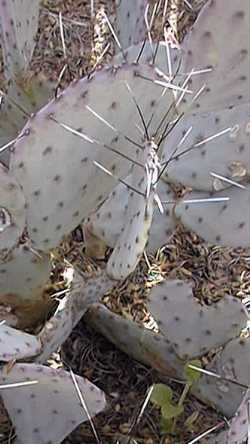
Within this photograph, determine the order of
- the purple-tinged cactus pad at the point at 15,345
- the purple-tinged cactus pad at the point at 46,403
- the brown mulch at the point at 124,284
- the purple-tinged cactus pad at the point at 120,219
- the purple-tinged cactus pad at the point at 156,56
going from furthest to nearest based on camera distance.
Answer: the brown mulch at the point at 124,284 → the purple-tinged cactus pad at the point at 120,219 → the purple-tinged cactus pad at the point at 156,56 → the purple-tinged cactus pad at the point at 46,403 → the purple-tinged cactus pad at the point at 15,345

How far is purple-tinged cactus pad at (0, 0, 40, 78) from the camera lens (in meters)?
1.96

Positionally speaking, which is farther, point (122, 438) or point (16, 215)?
point (122, 438)

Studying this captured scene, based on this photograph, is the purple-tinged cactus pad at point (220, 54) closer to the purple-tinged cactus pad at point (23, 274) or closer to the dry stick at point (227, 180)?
the dry stick at point (227, 180)

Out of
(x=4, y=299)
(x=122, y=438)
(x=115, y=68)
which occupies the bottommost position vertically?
(x=122, y=438)

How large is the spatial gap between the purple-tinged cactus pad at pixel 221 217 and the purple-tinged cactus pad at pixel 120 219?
6 centimetres

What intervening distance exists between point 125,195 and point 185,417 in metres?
0.45

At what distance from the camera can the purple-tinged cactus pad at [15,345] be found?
1484mm

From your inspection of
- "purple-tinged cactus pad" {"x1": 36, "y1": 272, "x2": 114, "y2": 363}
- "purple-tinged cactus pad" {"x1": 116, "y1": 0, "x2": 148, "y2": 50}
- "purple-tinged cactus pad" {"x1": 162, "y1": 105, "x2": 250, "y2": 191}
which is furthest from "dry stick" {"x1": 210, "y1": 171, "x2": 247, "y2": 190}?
"purple-tinged cactus pad" {"x1": 116, "y1": 0, "x2": 148, "y2": 50}

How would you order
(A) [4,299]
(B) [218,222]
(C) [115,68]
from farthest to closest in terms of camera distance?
(A) [4,299]
(B) [218,222]
(C) [115,68]

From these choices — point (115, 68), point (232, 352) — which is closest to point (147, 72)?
point (115, 68)

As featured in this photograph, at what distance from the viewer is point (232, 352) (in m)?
1.85

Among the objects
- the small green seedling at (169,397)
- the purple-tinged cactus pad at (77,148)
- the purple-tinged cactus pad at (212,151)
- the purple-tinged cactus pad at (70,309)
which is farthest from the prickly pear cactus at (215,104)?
the small green seedling at (169,397)

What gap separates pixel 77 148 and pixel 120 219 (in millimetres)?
297

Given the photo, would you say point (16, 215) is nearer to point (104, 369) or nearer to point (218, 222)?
point (218, 222)
